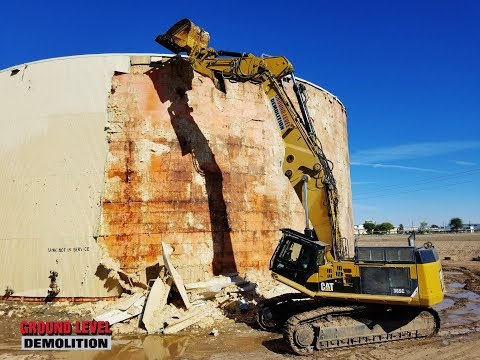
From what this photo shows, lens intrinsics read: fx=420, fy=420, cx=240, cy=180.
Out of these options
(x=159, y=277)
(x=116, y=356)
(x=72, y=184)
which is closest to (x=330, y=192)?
(x=159, y=277)

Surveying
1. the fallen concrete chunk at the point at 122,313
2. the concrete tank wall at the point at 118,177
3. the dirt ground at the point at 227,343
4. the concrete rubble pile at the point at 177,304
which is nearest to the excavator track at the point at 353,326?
the dirt ground at the point at 227,343

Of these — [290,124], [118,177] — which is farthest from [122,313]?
[290,124]

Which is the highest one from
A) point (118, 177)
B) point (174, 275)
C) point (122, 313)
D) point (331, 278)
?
point (118, 177)

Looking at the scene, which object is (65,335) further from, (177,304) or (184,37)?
(184,37)

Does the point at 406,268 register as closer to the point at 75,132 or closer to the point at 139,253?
the point at 139,253

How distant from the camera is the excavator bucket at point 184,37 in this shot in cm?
1092

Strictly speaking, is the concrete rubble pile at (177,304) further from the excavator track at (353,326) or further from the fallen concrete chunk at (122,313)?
the excavator track at (353,326)

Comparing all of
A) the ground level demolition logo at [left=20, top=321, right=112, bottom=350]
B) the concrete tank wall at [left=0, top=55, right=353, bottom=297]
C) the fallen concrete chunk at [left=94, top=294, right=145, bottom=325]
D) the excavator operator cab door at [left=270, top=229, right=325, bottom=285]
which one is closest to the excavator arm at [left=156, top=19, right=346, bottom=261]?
the excavator operator cab door at [left=270, top=229, right=325, bottom=285]

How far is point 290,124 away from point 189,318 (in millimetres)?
5335

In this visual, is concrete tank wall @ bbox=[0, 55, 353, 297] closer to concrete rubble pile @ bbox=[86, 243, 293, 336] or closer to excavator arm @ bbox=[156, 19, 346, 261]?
concrete rubble pile @ bbox=[86, 243, 293, 336]

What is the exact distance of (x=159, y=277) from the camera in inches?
440

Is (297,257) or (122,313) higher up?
(297,257)

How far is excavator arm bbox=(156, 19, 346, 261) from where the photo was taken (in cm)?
982

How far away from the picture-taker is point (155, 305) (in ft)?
34.3
